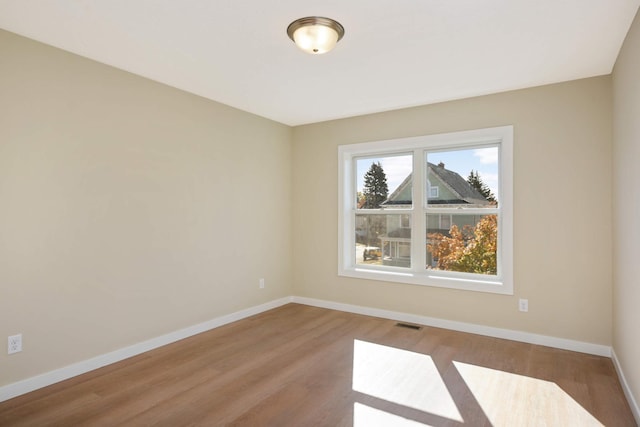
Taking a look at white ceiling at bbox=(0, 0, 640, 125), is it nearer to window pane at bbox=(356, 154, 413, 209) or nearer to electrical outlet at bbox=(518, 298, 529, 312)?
window pane at bbox=(356, 154, 413, 209)

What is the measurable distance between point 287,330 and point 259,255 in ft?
3.57

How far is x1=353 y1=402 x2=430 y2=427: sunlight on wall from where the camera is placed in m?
2.17

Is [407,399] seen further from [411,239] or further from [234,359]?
[411,239]

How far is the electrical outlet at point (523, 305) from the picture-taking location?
3500 mm

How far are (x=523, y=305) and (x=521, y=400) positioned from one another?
4.21 feet

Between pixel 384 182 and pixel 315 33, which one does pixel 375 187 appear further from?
pixel 315 33

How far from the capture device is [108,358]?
118 inches

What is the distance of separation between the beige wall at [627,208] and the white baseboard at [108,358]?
11.6 ft

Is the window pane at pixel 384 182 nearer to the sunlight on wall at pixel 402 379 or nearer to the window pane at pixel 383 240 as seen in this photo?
the window pane at pixel 383 240

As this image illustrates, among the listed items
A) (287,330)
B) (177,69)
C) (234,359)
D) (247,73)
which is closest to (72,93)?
(177,69)

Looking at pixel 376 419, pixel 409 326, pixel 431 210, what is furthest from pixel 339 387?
pixel 431 210

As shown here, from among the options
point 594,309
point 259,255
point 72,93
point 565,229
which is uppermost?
point 72,93

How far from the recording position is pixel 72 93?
9.14 feet

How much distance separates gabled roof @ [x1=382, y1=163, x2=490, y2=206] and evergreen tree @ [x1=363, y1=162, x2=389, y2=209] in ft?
0.64
